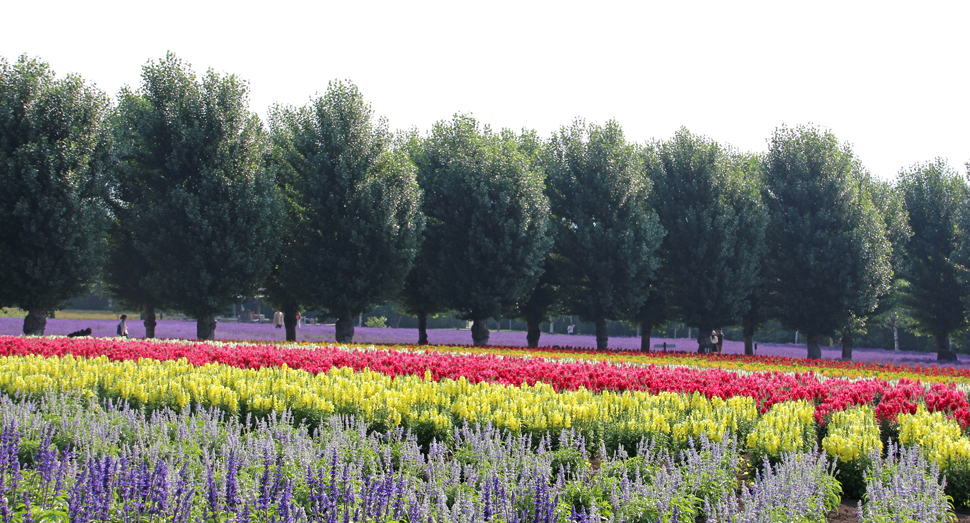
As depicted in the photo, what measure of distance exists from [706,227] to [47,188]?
27.0m

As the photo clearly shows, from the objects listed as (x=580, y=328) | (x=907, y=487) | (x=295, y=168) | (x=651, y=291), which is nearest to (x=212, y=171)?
(x=295, y=168)

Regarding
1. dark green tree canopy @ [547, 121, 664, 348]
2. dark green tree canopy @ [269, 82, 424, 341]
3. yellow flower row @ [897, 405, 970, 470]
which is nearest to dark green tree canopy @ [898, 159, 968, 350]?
dark green tree canopy @ [547, 121, 664, 348]

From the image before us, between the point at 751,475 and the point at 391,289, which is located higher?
the point at 391,289

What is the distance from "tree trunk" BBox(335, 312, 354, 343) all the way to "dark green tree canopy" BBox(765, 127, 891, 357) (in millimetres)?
19822

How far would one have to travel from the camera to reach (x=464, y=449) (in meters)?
7.07

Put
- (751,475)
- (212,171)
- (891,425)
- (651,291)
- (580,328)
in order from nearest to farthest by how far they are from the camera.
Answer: (751,475) → (891,425) → (212,171) → (651,291) → (580,328)

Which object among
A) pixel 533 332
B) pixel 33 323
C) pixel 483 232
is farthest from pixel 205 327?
pixel 533 332

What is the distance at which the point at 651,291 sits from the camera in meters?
32.8

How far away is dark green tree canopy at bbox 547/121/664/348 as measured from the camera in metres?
30.2

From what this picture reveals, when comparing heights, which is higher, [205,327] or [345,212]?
[345,212]

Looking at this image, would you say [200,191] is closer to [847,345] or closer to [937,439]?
[937,439]

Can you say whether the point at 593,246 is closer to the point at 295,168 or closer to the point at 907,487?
the point at 295,168

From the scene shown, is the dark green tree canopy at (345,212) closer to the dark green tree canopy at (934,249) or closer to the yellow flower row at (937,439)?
the yellow flower row at (937,439)

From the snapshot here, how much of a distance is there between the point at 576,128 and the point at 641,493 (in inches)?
1156
